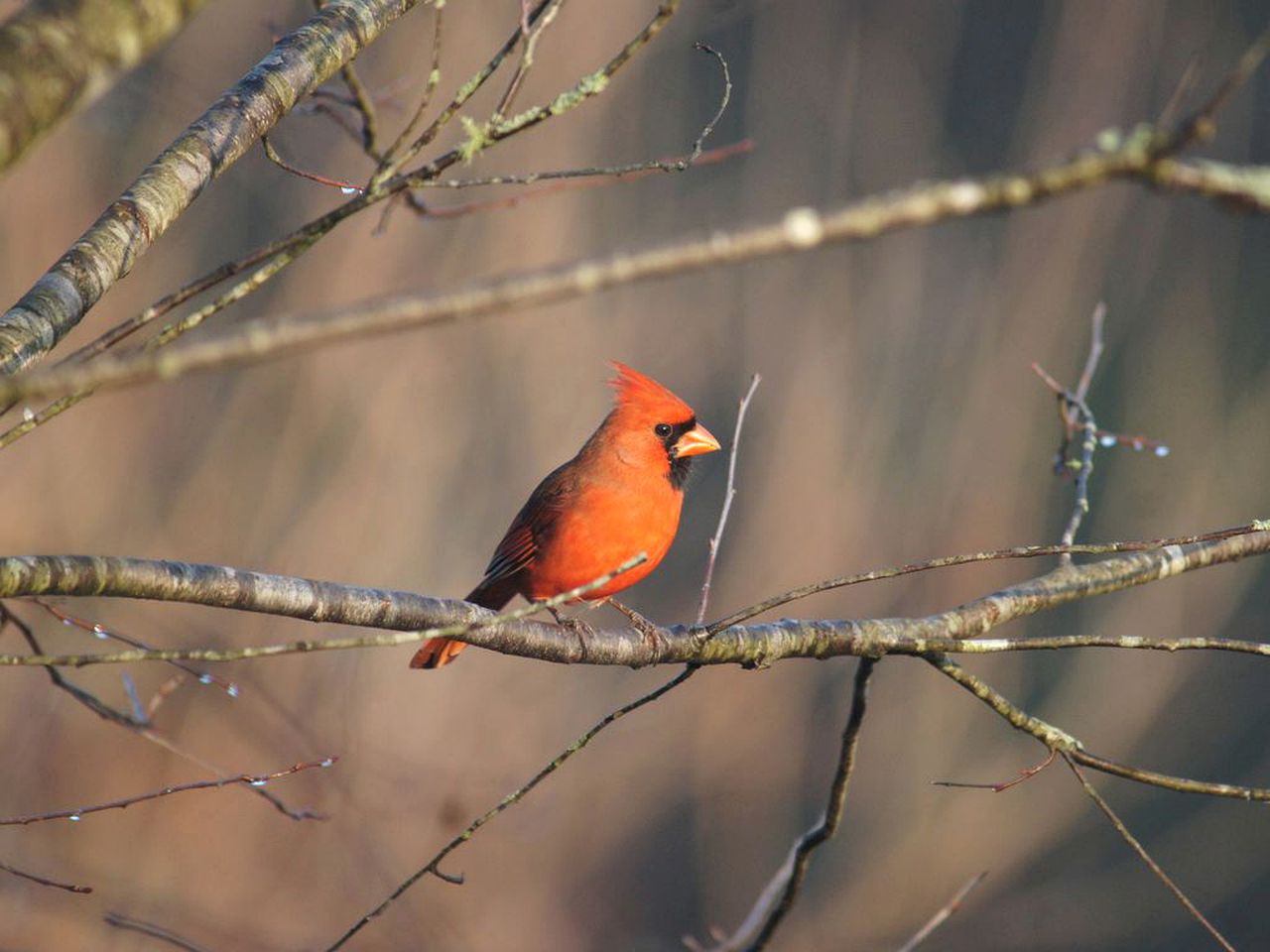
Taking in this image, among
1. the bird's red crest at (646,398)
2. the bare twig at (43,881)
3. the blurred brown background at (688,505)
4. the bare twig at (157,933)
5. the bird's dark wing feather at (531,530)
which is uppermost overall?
the blurred brown background at (688,505)

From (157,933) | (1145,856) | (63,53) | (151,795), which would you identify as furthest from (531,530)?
(63,53)

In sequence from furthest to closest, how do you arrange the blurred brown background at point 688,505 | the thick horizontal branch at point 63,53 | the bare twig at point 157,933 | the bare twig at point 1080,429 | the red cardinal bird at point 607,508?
the blurred brown background at point 688,505 → the red cardinal bird at point 607,508 → the bare twig at point 1080,429 → the bare twig at point 157,933 → the thick horizontal branch at point 63,53

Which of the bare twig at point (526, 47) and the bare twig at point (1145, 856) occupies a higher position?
the bare twig at point (526, 47)

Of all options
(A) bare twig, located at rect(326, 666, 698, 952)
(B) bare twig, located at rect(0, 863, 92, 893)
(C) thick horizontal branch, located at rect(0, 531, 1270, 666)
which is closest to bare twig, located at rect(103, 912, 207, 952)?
(B) bare twig, located at rect(0, 863, 92, 893)

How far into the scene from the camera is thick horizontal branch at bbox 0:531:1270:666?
1.38m

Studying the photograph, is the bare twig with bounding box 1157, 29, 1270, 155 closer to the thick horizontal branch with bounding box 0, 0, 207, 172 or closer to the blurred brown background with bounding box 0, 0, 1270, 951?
the thick horizontal branch with bounding box 0, 0, 207, 172

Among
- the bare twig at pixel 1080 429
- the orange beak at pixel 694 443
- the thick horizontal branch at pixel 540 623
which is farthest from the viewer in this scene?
the orange beak at pixel 694 443

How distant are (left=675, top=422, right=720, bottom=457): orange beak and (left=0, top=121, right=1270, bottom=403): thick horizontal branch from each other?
2.36m

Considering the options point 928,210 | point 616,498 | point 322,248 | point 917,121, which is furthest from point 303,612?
point 917,121

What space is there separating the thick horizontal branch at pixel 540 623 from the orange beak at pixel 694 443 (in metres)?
1.06

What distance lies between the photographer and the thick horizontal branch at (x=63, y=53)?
1009 mm

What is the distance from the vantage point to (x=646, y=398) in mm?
3309

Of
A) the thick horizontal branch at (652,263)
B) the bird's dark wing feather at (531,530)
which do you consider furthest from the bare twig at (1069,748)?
the bird's dark wing feather at (531,530)

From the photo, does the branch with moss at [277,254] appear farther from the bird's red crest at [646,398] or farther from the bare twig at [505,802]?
the bird's red crest at [646,398]
